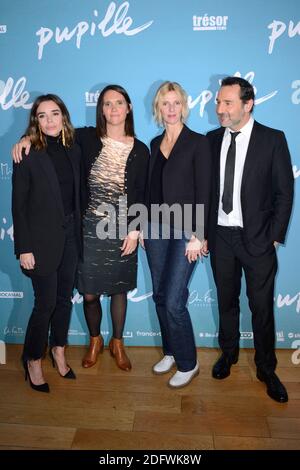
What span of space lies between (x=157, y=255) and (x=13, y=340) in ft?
5.43

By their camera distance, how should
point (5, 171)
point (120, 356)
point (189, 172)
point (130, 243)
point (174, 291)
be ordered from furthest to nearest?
point (5, 171) → point (120, 356) → point (130, 243) → point (174, 291) → point (189, 172)

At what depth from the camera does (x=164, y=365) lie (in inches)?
114

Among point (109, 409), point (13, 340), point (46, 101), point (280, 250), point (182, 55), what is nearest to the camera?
point (46, 101)

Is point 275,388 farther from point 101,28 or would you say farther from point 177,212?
point 101,28

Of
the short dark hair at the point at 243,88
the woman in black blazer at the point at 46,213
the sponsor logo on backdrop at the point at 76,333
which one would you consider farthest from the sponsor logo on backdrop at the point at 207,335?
the short dark hair at the point at 243,88

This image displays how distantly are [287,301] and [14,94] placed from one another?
8.89ft

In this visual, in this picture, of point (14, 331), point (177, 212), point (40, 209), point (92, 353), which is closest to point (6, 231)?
point (14, 331)

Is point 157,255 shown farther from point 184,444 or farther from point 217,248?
point 184,444

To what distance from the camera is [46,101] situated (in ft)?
7.55

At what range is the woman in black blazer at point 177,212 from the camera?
7.81 ft

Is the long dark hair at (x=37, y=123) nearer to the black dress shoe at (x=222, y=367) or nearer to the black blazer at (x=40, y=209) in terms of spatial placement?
the black blazer at (x=40, y=209)

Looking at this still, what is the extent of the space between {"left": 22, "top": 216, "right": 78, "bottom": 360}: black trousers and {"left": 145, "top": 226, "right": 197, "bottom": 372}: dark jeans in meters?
0.53

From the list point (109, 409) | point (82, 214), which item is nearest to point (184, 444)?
point (109, 409)
